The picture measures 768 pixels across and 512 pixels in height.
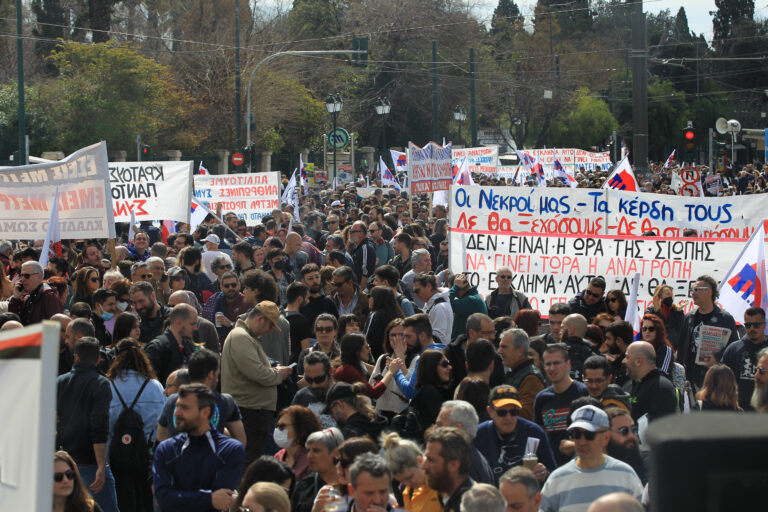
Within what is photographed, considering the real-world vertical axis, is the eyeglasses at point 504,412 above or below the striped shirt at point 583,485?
above

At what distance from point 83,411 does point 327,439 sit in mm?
1854

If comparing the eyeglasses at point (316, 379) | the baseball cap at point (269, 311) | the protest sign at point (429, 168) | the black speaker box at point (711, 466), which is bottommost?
the eyeglasses at point (316, 379)

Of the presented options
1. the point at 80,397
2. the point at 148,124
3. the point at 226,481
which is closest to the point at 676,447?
the point at 226,481

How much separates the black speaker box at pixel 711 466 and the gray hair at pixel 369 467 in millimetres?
3378

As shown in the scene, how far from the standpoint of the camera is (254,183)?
1872 cm

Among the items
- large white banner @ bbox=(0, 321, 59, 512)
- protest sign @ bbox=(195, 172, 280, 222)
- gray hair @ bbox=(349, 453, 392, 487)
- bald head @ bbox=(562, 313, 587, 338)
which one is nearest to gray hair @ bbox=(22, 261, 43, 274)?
bald head @ bbox=(562, 313, 587, 338)

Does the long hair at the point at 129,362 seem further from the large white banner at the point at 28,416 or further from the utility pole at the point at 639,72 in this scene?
the utility pole at the point at 639,72

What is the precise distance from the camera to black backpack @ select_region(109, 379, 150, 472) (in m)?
6.10

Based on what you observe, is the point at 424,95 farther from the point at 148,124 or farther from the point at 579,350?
the point at 579,350

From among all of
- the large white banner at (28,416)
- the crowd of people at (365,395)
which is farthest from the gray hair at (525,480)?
the large white banner at (28,416)

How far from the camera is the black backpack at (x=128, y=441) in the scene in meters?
6.10

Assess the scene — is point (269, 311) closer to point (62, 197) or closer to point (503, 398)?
point (503, 398)

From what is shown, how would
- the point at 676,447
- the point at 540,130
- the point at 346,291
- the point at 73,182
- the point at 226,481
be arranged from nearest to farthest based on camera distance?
1. the point at 676,447
2. the point at 226,481
3. the point at 346,291
4. the point at 73,182
5. the point at 540,130

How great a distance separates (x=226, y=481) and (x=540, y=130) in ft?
234
